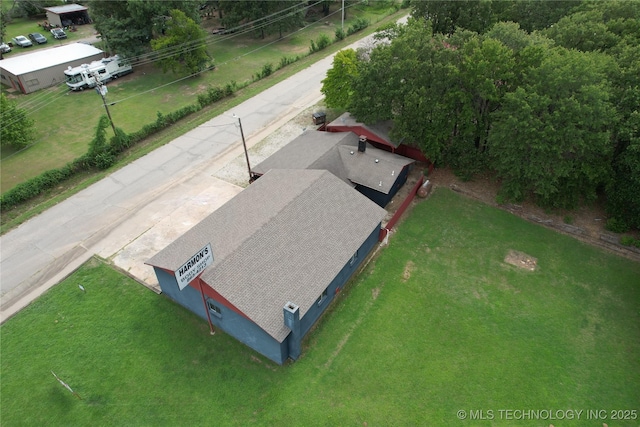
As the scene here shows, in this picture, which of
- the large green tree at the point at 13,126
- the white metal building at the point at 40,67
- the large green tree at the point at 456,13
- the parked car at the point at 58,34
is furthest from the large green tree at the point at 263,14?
the large green tree at the point at 13,126

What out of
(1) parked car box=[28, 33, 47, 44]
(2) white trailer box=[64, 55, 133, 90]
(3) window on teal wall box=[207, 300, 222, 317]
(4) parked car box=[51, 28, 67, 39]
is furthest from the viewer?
(4) parked car box=[51, 28, 67, 39]

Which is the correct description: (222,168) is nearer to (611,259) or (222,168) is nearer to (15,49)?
(611,259)

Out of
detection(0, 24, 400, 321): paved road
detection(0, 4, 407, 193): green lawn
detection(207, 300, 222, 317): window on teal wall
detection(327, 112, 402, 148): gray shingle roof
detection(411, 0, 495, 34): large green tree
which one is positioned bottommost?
detection(0, 24, 400, 321): paved road

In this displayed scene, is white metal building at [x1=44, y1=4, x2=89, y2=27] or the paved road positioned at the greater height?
white metal building at [x1=44, y1=4, x2=89, y2=27]

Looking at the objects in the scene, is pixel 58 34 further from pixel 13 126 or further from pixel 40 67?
pixel 13 126

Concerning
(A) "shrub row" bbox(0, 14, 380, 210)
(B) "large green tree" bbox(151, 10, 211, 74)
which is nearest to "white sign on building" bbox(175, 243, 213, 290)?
(A) "shrub row" bbox(0, 14, 380, 210)

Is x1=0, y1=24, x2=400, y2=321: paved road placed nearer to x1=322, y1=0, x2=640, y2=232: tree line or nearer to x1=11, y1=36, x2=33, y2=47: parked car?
x1=322, y1=0, x2=640, y2=232: tree line

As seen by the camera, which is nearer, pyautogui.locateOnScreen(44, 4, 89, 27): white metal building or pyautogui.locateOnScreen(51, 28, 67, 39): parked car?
pyautogui.locateOnScreen(51, 28, 67, 39): parked car
